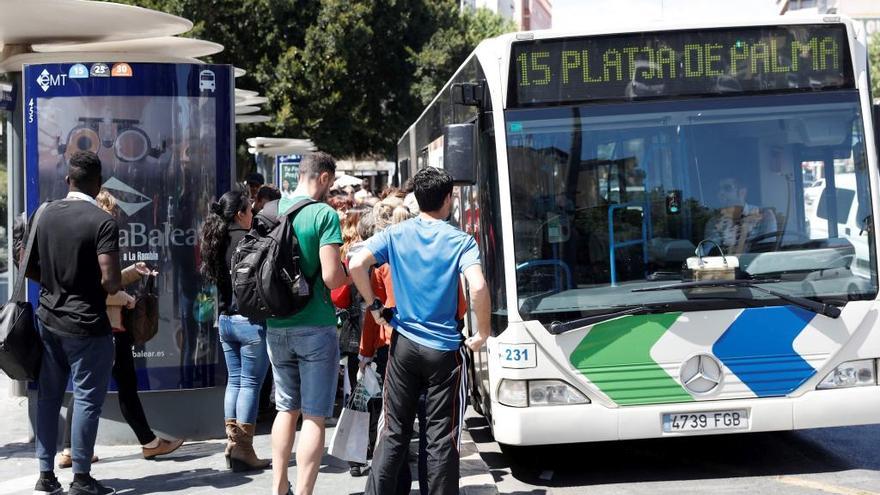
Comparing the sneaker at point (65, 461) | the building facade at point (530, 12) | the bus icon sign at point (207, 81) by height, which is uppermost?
the building facade at point (530, 12)

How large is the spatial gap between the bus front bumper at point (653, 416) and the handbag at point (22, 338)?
8.72ft

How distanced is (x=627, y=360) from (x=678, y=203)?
0.97 metres

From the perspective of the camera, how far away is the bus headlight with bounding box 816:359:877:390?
22.0 ft

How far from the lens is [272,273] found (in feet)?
18.7

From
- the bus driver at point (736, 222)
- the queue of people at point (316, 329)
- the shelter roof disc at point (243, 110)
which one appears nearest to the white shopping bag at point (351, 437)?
the queue of people at point (316, 329)

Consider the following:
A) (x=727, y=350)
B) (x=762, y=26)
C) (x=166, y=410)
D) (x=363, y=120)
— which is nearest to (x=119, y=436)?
(x=166, y=410)

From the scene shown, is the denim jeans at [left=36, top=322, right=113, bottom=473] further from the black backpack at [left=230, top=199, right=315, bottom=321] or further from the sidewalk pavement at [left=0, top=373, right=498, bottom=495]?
the black backpack at [left=230, top=199, right=315, bottom=321]

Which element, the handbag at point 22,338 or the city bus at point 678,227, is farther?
the city bus at point 678,227

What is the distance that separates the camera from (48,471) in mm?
6363

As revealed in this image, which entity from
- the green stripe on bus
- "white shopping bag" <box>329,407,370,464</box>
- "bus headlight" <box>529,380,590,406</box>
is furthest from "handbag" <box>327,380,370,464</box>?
the green stripe on bus

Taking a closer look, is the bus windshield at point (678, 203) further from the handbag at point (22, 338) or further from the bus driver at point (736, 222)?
the handbag at point (22, 338)

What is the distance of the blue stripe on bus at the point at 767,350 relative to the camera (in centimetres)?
662

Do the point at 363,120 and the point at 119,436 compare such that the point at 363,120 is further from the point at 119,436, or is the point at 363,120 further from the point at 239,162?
the point at 119,436

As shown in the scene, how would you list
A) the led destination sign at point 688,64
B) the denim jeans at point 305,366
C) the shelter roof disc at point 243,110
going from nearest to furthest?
the denim jeans at point 305,366 < the led destination sign at point 688,64 < the shelter roof disc at point 243,110
